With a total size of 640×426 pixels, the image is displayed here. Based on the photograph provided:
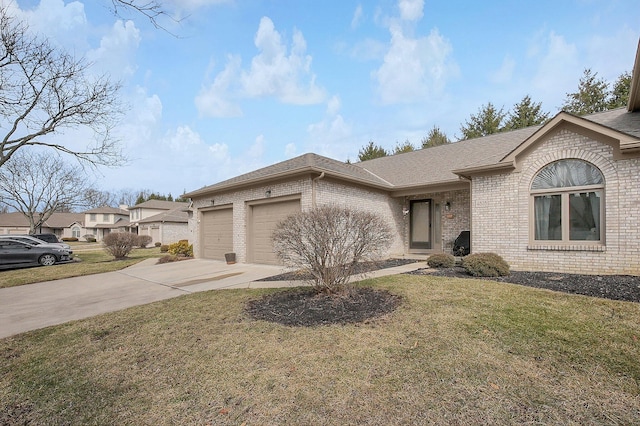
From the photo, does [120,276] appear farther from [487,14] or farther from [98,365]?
[487,14]

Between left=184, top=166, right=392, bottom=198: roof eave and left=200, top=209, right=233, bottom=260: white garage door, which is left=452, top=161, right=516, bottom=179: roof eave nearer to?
left=184, top=166, right=392, bottom=198: roof eave

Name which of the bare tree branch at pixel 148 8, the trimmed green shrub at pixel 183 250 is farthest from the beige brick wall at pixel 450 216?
the trimmed green shrub at pixel 183 250

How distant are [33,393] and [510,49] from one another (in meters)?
15.2

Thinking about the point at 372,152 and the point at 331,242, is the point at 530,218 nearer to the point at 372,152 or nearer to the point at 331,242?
the point at 331,242

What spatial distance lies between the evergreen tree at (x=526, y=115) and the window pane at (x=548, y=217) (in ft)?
69.7

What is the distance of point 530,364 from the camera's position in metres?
3.28

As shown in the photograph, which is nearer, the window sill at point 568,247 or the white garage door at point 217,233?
the window sill at point 568,247

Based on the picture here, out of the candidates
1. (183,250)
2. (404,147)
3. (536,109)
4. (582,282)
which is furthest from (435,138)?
(582,282)

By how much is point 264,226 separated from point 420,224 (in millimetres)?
7047

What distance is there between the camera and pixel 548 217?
8.90m

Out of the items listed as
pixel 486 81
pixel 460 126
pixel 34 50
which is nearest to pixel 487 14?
pixel 486 81

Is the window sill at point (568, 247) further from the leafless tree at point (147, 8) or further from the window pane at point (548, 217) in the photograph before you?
the leafless tree at point (147, 8)

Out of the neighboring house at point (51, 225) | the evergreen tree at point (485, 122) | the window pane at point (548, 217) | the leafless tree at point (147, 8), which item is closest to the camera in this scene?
the leafless tree at point (147, 8)

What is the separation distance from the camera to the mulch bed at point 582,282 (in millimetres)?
5805
